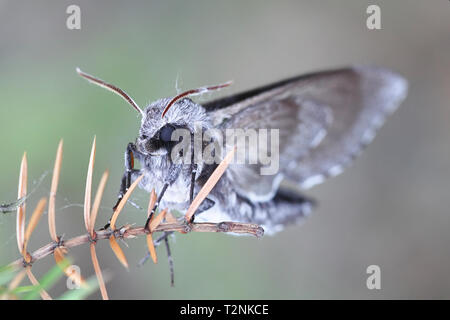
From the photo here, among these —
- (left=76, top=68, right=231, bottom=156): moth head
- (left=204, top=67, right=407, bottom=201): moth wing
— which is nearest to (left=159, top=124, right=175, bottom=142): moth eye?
(left=76, top=68, right=231, bottom=156): moth head

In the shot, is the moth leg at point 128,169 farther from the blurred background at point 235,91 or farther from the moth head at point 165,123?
the blurred background at point 235,91

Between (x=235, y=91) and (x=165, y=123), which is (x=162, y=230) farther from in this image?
(x=235, y=91)

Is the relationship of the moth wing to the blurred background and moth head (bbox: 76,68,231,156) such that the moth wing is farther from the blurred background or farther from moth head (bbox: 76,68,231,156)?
the blurred background

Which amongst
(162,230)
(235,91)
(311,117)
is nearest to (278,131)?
(311,117)

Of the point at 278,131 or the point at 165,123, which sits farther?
the point at 278,131

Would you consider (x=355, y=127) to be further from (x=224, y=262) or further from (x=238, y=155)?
(x=224, y=262)

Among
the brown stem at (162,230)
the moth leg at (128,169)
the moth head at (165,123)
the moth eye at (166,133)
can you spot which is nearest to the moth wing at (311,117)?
the moth head at (165,123)

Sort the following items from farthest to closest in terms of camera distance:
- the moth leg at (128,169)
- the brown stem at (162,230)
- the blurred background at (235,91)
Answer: the blurred background at (235,91)
the moth leg at (128,169)
the brown stem at (162,230)
